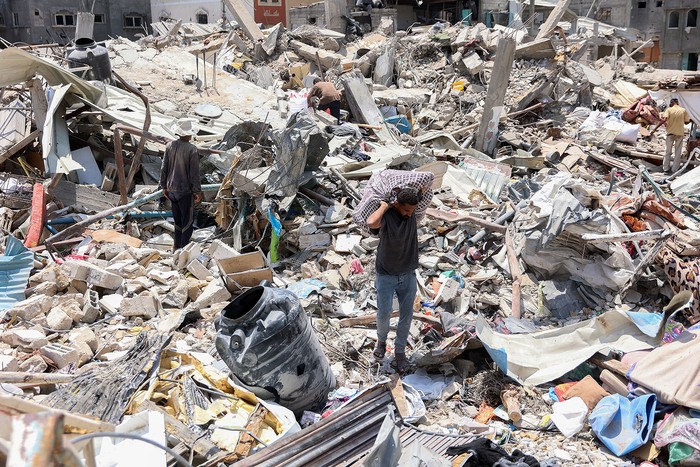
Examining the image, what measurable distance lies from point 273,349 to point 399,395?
40.7 inches

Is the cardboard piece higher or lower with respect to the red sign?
lower

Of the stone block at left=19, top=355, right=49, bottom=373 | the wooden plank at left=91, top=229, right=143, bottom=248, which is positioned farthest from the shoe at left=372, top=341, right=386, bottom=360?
the wooden plank at left=91, top=229, right=143, bottom=248

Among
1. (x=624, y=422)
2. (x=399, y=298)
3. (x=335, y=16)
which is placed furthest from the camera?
(x=335, y=16)

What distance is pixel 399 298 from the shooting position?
15.5 feet

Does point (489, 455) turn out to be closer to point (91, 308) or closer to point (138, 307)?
A: point (138, 307)

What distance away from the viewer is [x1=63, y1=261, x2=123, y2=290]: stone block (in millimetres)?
5887

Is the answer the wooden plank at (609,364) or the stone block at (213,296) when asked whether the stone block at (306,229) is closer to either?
the stone block at (213,296)

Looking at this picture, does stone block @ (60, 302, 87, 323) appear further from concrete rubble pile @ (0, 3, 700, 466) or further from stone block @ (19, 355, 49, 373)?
stone block @ (19, 355, 49, 373)

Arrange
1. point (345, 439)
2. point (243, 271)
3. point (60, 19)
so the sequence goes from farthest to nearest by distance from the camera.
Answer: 1. point (60, 19)
2. point (243, 271)
3. point (345, 439)

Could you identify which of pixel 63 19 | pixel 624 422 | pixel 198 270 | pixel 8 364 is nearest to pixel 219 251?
pixel 198 270

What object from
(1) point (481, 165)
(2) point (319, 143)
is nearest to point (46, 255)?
(2) point (319, 143)

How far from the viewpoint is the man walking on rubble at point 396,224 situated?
4.36 metres

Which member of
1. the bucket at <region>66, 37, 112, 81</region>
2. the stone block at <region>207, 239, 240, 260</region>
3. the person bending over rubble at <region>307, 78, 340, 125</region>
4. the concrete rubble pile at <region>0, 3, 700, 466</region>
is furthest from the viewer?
the person bending over rubble at <region>307, 78, 340, 125</region>

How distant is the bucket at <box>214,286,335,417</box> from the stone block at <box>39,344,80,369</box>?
4.30 ft
